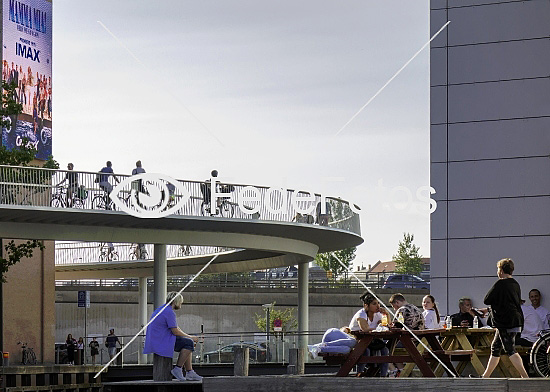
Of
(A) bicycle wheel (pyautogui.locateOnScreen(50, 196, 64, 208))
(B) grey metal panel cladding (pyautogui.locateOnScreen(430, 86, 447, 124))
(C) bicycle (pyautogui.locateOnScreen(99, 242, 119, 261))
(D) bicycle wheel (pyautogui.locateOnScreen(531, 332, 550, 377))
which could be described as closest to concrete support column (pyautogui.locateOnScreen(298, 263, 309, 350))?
(C) bicycle (pyautogui.locateOnScreen(99, 242, 119, 261))

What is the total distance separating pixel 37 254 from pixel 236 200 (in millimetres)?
12578

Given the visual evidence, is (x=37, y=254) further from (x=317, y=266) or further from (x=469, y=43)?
(x=317, y=266)

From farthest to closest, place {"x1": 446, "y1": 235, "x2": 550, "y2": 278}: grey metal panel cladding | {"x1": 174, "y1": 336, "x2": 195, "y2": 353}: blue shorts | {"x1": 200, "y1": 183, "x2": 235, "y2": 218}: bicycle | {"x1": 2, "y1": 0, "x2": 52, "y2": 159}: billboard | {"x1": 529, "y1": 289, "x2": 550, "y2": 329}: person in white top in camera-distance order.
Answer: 1. {"x1": 2, "y1": 0, "x2": 52, "y2": 159}: billboard
2. {"x1": 200, "y1": 183, "x2": 235, "y2": 218}: bicycle
3. {"x1": 446, "y1": 235, "x2": 550, "y2": 278}: grey metal panel cladding
4. {"x1": 529, "y1": 289, "x2": 550, "y2": 329}: person in white top
5. {"x1": 174, "y1": 336, "x2": 195, "y2": 353}: blue shorts

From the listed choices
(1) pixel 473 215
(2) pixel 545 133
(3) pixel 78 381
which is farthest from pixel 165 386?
(3) pixel 78 381

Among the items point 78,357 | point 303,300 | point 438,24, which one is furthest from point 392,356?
point 303,300

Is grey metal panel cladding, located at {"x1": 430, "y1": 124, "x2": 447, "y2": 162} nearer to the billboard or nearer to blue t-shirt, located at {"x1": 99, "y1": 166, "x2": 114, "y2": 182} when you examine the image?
blue t-shirt, located at {"x1": 99, "y1": 166, "x2": 114, "y2": 182}

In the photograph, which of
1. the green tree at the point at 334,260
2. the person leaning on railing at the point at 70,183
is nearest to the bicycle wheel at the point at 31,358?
the person leaning on railing at the point at 70,183

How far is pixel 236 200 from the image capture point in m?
39.4

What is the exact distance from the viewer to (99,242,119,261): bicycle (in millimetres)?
49094

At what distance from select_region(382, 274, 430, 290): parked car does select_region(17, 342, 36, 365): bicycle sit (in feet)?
94.8

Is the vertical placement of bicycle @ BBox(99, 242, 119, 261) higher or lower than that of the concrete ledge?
higher

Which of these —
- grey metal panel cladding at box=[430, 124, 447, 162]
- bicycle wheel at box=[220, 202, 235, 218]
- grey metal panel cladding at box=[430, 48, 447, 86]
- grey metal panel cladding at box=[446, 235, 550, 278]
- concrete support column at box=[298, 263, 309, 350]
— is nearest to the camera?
grey metal panel cladding at box=[446, 235, 550, 278]

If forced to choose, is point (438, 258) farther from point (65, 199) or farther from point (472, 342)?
point (65, 199)

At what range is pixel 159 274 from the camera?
141 feet
